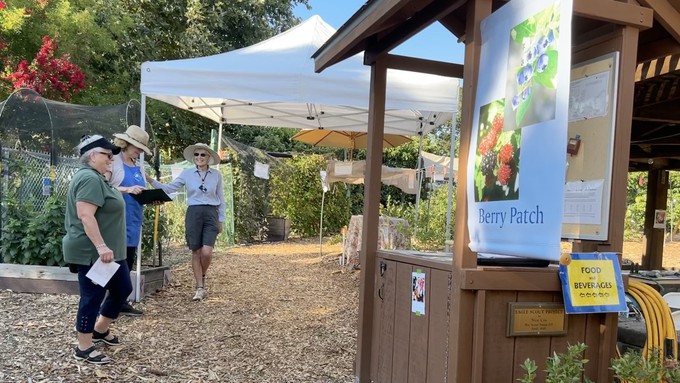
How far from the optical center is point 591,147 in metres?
2.21

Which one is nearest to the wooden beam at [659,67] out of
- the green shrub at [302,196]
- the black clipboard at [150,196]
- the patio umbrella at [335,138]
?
the black clipboard at [150,196]

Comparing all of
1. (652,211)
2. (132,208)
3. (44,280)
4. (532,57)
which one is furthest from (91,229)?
(652,211)

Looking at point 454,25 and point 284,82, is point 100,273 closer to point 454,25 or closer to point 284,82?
point 284,82

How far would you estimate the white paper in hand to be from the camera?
135 inches

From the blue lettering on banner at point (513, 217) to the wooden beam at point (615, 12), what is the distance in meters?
0.81

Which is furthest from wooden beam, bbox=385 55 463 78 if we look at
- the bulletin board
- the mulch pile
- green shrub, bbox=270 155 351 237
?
green shrub, bbox=270 155 351 237

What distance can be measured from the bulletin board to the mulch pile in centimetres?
208

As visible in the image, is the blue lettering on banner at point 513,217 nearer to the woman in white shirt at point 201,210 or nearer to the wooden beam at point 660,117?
the wooden beam at point 660,117

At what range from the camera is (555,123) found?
177cm

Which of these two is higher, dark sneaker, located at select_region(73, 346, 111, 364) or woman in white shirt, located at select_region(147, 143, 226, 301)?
woman in white shirt, located at select_region(147, 143, 226, 301)

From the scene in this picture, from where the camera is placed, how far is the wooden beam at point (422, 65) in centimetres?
311

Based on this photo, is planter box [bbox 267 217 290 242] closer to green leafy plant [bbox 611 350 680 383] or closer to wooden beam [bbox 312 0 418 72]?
wooden beam [bbox 312 0 418 72]

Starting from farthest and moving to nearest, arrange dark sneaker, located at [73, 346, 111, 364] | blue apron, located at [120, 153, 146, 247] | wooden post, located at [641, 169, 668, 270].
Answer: wooden post, located at [641, 169, 668, 270] → blue apron, located at [120, 153, 146, 247] → dark sneaker, located at [73, 346, 111, 364]

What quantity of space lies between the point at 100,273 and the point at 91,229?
30cm
